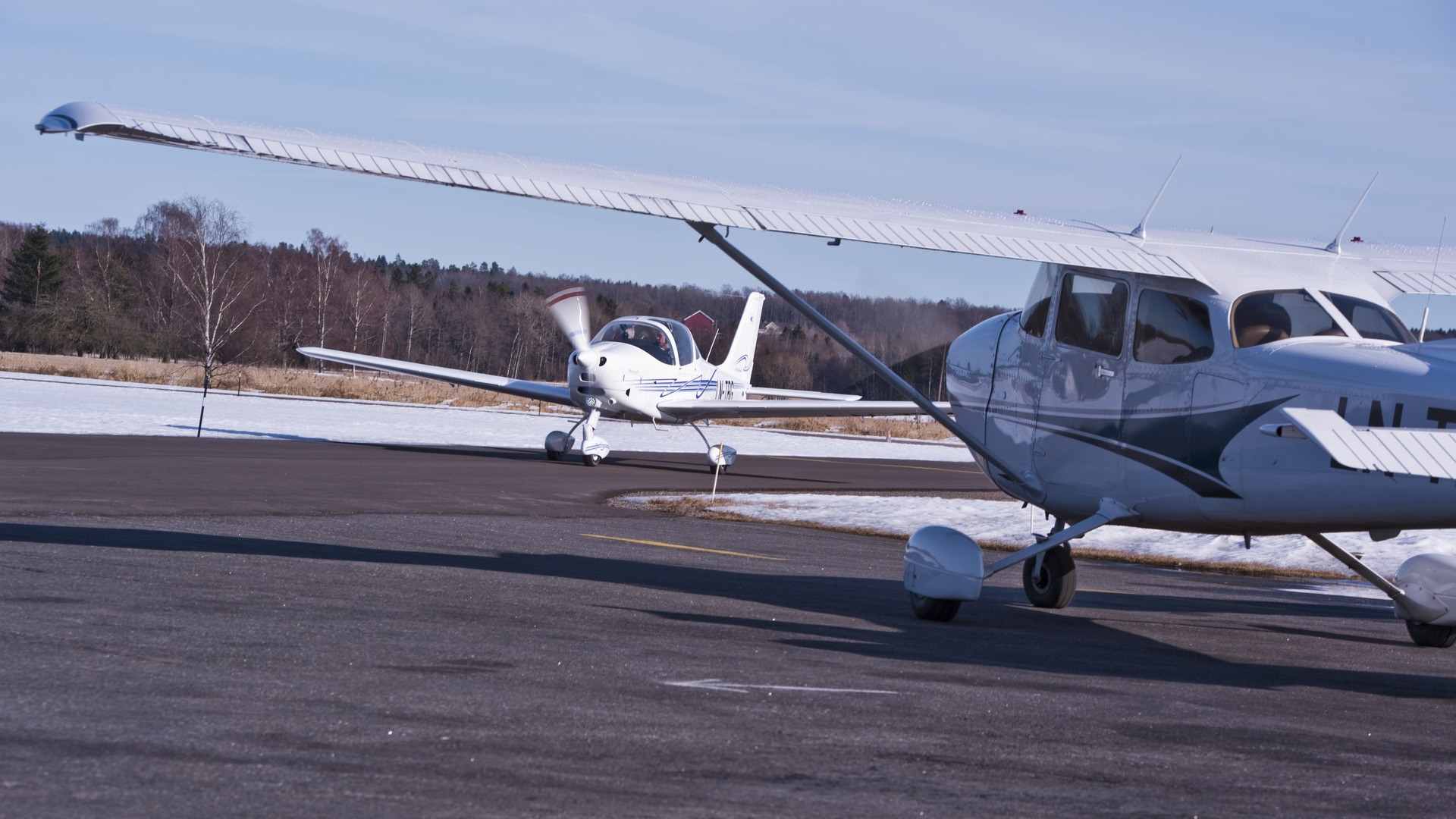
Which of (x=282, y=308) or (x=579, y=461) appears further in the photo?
(x=282, y=308)

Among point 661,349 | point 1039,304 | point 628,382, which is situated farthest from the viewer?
point 661,349

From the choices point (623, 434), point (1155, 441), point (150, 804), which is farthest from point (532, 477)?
point (623, 434)

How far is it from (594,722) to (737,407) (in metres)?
25.2

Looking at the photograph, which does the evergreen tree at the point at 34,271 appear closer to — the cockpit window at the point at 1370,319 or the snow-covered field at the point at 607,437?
the snow-covered field at the point at 607,437

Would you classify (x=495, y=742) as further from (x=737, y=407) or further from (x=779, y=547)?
(x=737, y=407)

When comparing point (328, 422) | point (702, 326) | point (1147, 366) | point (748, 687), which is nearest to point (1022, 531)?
point (1147, 366)

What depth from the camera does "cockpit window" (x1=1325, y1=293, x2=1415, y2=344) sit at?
830 cm

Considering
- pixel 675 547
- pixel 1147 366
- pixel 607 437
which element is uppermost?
pixel 1147 366

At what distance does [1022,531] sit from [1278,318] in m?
9.57

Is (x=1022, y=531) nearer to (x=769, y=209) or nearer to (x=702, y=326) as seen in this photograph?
(x=769, y=209)

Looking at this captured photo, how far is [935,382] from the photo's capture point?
1385 centimetres

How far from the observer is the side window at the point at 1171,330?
8516 millimetres

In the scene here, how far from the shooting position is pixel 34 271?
305 ft

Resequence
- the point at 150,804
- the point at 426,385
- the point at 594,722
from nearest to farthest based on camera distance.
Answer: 1. the point at 150,804
2. the point at 594,722
3. the point at 426,385
